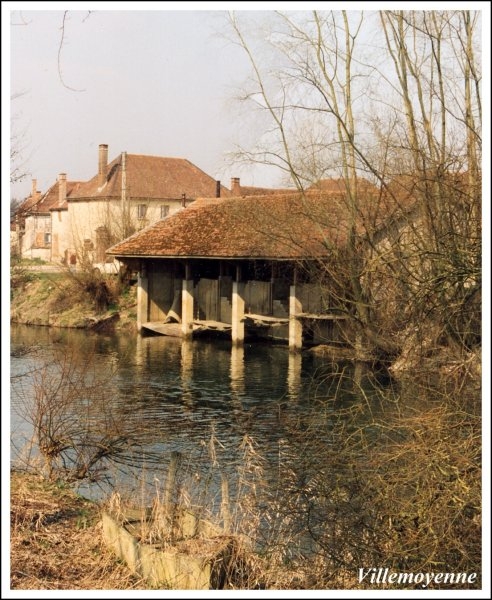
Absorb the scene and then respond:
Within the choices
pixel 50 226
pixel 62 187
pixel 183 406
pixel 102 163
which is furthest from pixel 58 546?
pixel 50 226

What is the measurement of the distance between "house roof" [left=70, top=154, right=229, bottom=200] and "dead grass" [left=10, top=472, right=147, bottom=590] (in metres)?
29.8

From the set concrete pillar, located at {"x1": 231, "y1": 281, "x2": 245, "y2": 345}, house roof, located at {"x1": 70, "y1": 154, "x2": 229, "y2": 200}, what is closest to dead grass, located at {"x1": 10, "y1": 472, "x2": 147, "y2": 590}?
concrete pillar, located at {"x1": 231, "y1": 281, "x2": 245, "y2": 345}

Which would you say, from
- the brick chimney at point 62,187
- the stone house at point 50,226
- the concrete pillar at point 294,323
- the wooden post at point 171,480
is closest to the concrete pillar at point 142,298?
the concrete pillar at point 294,323

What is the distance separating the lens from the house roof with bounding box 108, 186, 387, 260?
19.0 metres

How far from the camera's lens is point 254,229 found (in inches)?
814

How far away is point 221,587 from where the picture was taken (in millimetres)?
5785

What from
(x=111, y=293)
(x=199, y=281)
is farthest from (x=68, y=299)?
(x=199, y=281)

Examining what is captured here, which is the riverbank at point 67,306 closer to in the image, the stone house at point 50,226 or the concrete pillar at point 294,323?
the concrete pillar at point 294,323

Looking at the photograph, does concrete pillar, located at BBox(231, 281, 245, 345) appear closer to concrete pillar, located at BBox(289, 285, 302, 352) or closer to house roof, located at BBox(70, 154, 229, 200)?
concrete pillar, located at BBox(289, 285, 302, 352)

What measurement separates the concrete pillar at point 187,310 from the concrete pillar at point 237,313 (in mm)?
1791

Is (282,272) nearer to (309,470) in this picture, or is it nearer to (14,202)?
(14,202)

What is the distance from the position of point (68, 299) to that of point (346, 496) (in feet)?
79.1

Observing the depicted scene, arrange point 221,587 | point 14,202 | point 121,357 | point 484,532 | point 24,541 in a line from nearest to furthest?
point 484,532 < point 221,587 < point 24,541 < point 14,202 < point 121,357

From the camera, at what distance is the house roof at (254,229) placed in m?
19.0
